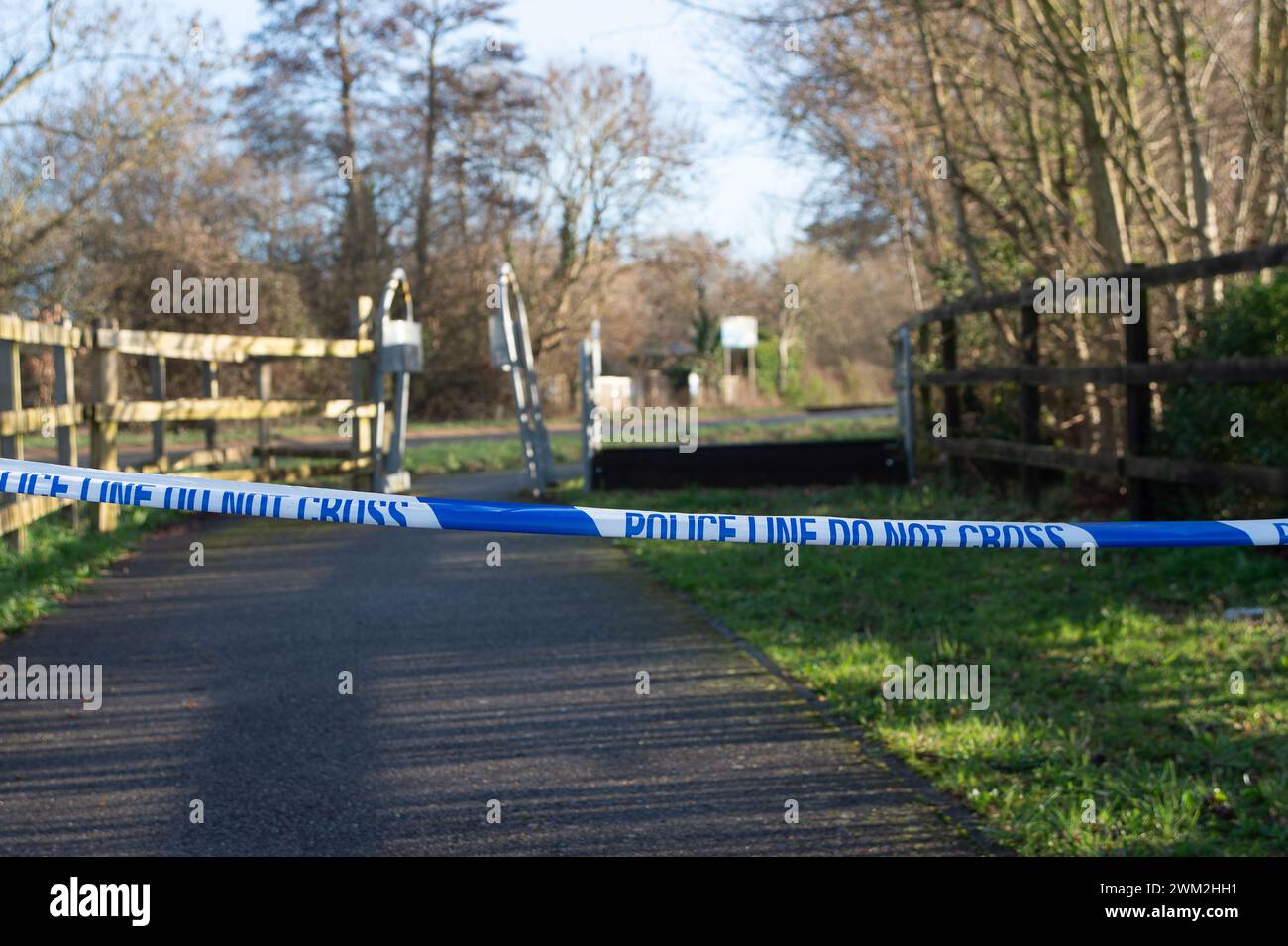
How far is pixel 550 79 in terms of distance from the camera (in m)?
35.9

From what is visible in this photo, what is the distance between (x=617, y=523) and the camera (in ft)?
10.6

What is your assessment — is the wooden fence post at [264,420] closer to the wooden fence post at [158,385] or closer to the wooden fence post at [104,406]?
the wooden fence post at [158,385]

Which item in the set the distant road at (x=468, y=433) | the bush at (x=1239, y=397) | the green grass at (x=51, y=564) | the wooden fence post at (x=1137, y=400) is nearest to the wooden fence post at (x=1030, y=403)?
the wooden fence post at (x=1137, y=400)

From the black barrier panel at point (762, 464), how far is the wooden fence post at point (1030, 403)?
8.31ft

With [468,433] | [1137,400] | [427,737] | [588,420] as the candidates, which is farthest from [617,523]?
[468,433]

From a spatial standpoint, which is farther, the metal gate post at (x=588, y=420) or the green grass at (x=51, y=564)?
the metal gate post at (x=588, y=420)

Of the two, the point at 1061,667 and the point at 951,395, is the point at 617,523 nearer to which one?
the point at 1061,667

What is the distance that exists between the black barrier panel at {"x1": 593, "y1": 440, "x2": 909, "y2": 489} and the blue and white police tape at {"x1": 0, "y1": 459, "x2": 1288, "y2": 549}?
9.76 m

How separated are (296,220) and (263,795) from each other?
3173 cm

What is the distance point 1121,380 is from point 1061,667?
10.1 ft

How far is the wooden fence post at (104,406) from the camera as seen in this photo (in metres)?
10.7
